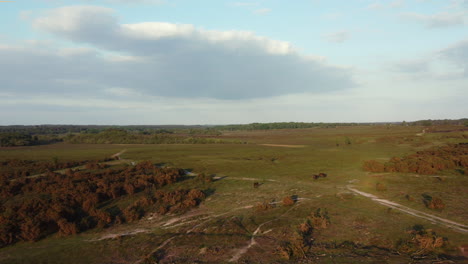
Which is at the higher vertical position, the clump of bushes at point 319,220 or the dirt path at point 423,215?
the dirt path at point 423,215

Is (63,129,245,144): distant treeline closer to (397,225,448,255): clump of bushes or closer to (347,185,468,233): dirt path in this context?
Answer: (347,185,468,233): dirt path

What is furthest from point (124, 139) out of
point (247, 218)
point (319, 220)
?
point (319, 220)

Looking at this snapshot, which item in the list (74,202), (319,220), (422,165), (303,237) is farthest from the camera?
(422,165)

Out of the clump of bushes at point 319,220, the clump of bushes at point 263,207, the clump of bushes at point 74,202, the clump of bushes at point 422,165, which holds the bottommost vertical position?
the clump of bushes at point 74,202

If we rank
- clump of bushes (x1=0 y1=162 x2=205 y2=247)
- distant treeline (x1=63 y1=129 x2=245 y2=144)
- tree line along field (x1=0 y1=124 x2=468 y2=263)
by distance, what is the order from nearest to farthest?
tree line along field (x1=0 y1=124 x2=468 y2=263) → clump of bushes (x1=0 y1=162 x2=205 y2=247) → distant treeline (x1=63 y1=129 x2=245 y2=144)

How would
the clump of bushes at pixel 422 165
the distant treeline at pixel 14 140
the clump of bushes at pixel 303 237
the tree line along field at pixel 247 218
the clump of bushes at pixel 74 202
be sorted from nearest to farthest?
the clump of bushes at pixel 303 237, the tree line along field at pixel 247 218, the clump of bushes at pixel 74 202, the clump of bushes at pixel 422 165, the distant treeline at pixel 14 140

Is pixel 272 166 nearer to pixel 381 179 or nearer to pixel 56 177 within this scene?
pixel 381 179

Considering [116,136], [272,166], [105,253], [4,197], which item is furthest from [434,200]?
[116,136]

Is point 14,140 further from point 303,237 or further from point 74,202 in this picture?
point 303,237

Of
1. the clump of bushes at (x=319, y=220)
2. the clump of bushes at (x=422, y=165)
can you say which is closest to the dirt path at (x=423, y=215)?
the clump of bushes at (x=319, y=220)

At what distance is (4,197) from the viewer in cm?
2772

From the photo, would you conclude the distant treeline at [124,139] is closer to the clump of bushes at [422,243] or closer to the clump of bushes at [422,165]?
the clump of bushes at [422,165]

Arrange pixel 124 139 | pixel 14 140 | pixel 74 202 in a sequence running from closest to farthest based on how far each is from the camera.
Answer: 1. pixel 74 202
2. pixel 14 140
3. pixel 124 139

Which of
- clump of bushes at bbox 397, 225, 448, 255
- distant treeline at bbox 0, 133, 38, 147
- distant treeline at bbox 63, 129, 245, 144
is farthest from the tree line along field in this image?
distant treeline at bbox 63, 129, 245, 144
